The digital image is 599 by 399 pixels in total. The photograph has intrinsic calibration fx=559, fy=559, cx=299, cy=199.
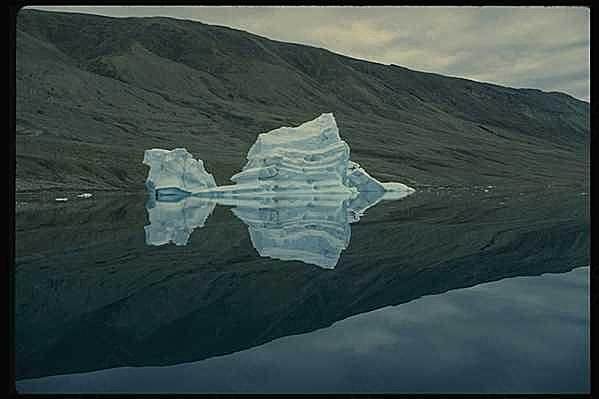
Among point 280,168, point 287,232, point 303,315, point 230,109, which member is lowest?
point 303,315

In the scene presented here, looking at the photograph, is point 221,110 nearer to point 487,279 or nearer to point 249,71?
point 249,71

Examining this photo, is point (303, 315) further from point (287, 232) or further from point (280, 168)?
point (280, 168)

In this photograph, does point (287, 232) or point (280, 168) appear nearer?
point (287, 232)

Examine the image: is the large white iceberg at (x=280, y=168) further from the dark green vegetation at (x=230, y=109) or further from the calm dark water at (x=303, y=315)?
the calm dark water at (x=303, y=315)

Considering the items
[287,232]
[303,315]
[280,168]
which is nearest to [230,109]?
[280,168]

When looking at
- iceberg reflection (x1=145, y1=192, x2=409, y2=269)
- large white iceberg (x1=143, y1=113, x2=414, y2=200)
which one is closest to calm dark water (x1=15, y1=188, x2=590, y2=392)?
iceberg reflection (x1=145, y1=192, x2=409, y2=269)

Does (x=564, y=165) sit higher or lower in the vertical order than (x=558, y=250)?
higher
